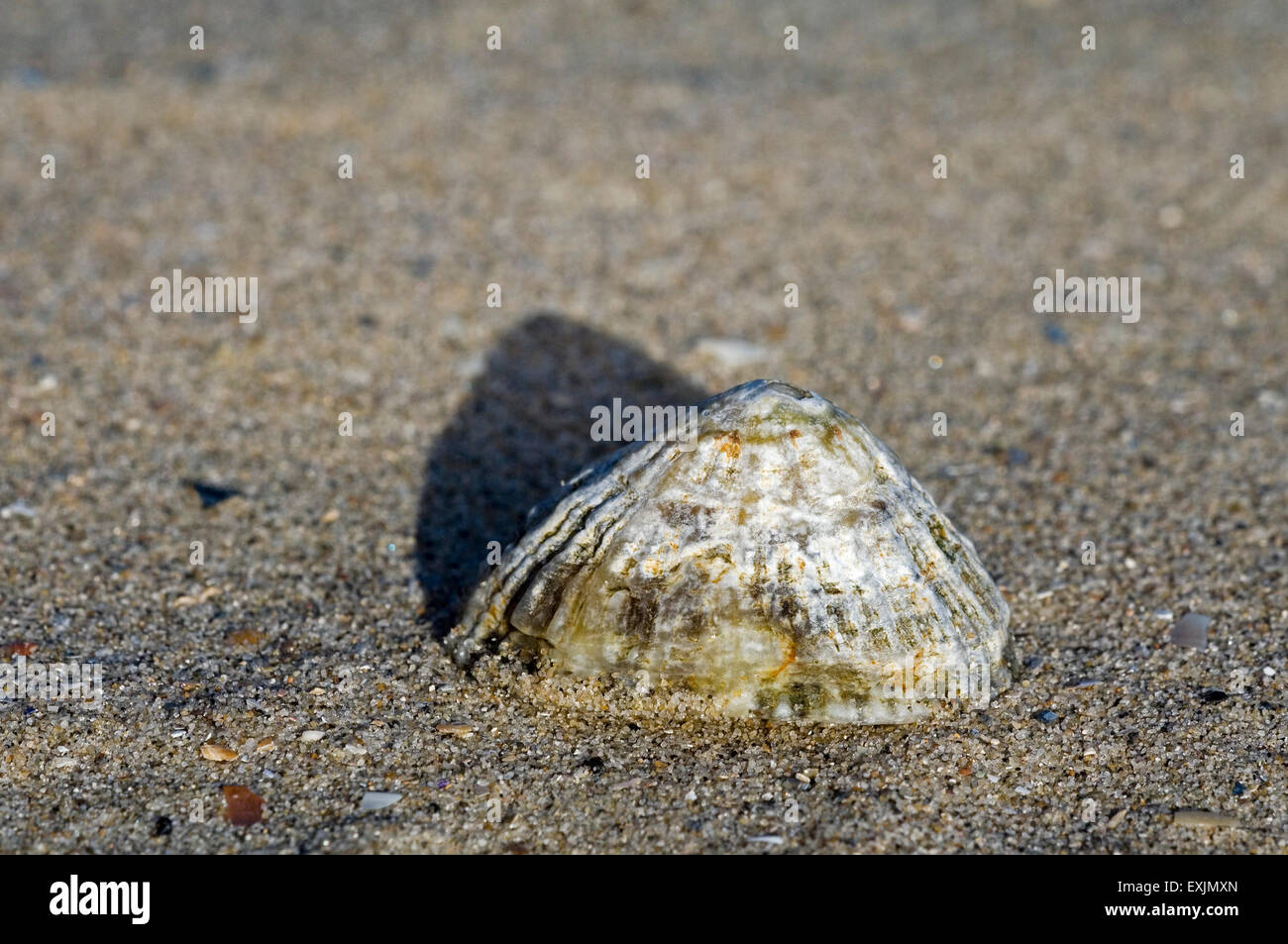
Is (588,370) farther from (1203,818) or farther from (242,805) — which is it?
(1203,818)

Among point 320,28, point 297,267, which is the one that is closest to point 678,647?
point 297,267

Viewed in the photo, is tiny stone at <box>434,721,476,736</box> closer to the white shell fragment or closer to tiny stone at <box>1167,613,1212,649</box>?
the white shell fragment

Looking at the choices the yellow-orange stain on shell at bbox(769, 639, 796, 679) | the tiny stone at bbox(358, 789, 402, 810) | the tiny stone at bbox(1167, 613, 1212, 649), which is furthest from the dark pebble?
the tiny stone at bbox(1167, 613, 1212, 649)

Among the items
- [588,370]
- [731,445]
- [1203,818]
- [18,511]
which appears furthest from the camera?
[588,370]

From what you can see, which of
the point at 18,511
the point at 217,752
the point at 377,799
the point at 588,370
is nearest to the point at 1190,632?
the point at 377,799

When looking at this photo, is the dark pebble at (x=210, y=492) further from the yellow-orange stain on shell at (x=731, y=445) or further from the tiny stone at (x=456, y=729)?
the yellow-orange stain on shell at (x=731, y=445)
